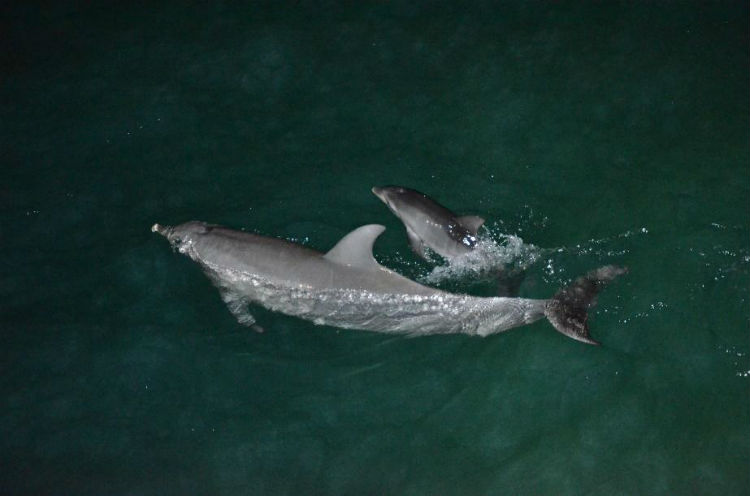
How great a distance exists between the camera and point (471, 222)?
6328 mm

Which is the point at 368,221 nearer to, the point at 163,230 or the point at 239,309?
the point at 239,309

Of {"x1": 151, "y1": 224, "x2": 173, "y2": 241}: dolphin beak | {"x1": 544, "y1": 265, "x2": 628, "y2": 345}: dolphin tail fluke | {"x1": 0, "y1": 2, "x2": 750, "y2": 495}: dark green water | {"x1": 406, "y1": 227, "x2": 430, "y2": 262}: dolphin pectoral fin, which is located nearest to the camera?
{"x1": 544, "y1": 265, "x2": 628, "y2": 345}: dolphin tail fluke

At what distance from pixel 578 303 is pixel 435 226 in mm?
1347

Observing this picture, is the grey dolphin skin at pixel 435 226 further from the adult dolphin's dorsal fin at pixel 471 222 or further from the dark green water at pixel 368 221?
the dark green water at pixel 368 221

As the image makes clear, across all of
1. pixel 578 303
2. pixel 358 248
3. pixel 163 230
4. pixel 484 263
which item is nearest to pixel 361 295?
pixel 358 248

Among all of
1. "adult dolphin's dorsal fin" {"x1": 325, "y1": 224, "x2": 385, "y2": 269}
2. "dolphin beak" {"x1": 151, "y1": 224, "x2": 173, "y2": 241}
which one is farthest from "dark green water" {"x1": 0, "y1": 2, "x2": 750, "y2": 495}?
"adult dolphin's dorsal fin" {"x1": 325, "y1": 224, "x2": 385, "y2": 269}

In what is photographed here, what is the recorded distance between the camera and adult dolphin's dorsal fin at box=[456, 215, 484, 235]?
630 centimetres

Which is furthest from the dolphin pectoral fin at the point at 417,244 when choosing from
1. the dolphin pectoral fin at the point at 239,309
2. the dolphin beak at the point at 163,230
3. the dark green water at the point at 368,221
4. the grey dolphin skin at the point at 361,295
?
the dolphin beak at the point at 163,230

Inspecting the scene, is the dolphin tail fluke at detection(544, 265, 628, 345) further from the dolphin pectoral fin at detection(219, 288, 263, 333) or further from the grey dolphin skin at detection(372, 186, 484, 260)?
the dolphin pectoral fin at detection(219, 288, 263, 333)

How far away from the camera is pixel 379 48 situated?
28.9 ft

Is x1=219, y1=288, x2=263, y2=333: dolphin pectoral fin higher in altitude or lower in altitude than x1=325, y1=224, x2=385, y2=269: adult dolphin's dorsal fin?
lower

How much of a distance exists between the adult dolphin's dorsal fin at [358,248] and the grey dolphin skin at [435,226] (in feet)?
2.09

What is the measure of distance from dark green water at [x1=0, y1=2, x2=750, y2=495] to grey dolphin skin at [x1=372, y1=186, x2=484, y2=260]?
300mm

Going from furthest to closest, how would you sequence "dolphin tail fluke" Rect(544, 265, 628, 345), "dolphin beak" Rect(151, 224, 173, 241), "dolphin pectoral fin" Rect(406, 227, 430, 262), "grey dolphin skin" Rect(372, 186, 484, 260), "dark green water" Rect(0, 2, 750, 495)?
"dolphin beak" Rect(151, 224, 173, 241), "dolphin pectoral fin" Rect(406, 227, 430, 262), "grey dolphin skin" Rect(372, 186, 484, 260), "dark green water" Rect(0, 2, 750, 495), "dolphin tail fluke" Rect(544, 265, 628, 345)
